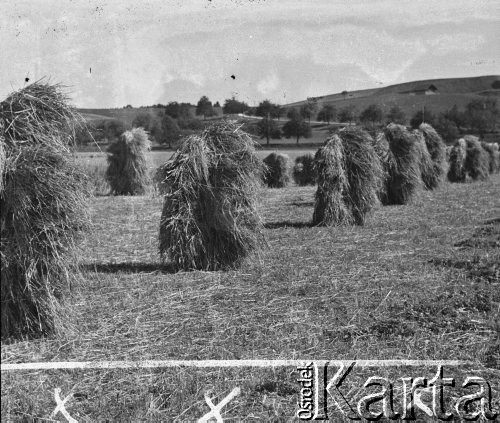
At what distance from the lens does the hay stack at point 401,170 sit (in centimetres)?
1995

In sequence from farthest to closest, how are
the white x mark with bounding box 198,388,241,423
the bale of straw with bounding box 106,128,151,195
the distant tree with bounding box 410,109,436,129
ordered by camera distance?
the distant tree with bounding box 410,109,436,129 → the bale of straw with bounding box 106,128,151,195 → the white x mark with bounding box 198,388,241,423

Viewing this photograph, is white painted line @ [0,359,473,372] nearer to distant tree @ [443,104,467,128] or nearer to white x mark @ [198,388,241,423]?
white x mark @ [198,388,241,423]

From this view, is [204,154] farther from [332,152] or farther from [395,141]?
[395,141]

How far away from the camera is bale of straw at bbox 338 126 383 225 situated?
48.8 ft

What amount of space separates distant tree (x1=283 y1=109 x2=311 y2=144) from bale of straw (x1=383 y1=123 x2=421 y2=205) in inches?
1169

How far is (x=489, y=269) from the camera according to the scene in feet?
29.7

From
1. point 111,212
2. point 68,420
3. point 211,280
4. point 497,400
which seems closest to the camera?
point 68,420

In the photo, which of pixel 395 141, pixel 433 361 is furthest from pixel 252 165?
pixel 395 141

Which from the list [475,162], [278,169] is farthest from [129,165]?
[475,162]

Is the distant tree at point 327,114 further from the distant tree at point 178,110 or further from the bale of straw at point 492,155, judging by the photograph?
the distant tree at point 178,110

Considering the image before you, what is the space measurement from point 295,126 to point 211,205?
140ft

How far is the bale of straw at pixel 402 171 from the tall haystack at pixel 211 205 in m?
11.1

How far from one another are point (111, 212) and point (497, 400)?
1493cm

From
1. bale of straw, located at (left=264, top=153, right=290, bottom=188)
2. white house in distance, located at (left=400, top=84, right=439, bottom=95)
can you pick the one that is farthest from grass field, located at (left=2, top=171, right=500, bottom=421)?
white house in distance, located at (left=400, top=84, right=439, bottom=95)
